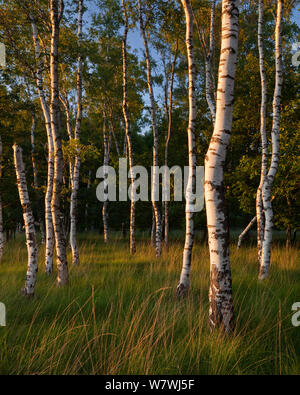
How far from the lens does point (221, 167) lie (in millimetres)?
3633

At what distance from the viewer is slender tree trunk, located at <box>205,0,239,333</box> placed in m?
3.54

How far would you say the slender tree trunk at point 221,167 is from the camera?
354cm

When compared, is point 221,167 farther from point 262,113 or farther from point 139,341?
point 262,113

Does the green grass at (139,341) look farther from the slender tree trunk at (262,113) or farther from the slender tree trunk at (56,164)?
the slender tree trunk at (262,113)

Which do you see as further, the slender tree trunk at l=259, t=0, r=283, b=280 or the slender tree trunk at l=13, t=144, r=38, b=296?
the slender tree trunk at l=259, t=0, r=283, b=280

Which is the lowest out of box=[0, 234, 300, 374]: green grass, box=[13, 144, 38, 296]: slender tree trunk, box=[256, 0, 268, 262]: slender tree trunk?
box=[0, 234, 300, 374]: green grass

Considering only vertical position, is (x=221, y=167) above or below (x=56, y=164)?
below

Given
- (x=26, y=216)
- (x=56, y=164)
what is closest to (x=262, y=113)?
(x=56, y=164)

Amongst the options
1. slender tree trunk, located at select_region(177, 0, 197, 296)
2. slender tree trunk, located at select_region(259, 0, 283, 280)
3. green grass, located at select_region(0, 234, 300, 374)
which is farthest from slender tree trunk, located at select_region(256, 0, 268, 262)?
green grass, located at select_region(0, 234, 300, 374)

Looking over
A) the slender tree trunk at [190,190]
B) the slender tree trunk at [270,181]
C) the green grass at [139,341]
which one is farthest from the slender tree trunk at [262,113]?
the green grass at [139,341]

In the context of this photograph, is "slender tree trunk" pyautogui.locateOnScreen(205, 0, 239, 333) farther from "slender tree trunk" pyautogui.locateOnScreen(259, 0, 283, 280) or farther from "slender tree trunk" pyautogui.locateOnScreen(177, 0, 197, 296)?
"slender tree trunk" pyautogui.locateOnScreen(259, 0, 283, 280)
